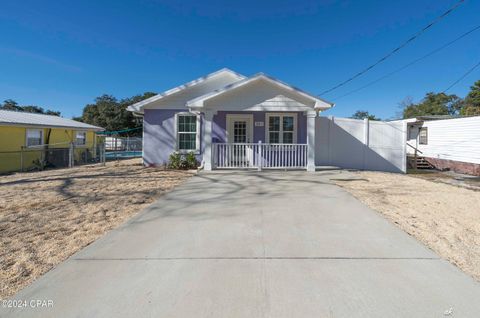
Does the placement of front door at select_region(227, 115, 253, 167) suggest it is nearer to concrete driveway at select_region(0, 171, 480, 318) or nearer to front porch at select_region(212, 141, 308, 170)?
front porch at select_region(212, 141, 308, 170)

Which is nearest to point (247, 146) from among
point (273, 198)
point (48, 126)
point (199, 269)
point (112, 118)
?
point (273, 198)

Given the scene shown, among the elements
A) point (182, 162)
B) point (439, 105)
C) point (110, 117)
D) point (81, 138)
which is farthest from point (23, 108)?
point (439, 105)

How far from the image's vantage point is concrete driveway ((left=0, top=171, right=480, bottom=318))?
2.22 m

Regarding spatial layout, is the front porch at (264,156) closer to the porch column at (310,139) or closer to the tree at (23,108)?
the porch column at (310,139)

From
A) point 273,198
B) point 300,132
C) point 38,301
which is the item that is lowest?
point 38,301

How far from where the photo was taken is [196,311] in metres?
2.16

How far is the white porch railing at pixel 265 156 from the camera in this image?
10.7 m

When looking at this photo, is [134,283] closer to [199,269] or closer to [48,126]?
[199,269]

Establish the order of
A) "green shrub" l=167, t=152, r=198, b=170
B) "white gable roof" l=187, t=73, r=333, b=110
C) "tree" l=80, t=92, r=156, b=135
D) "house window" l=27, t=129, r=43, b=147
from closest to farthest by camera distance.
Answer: "white gable roof" l=187, t=73, r=333, b=110 < "green shrub" l=167, t=152, r=198, b=170 < "house window" l=27, t=129, r=43, b=147 < "tree" l=80, t=92, r=156, b=135

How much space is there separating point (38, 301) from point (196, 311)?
1497 millimetres

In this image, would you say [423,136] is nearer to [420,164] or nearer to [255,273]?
[420,164]

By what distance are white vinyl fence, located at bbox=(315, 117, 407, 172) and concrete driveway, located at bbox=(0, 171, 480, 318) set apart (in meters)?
7.52

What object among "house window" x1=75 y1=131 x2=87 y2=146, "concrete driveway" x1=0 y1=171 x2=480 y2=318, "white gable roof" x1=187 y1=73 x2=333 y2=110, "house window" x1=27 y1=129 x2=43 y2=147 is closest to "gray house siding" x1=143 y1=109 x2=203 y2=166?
"white gable roof" x1=187 y1=73 x2=333 y2=110

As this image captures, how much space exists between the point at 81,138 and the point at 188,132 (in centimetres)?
1319
